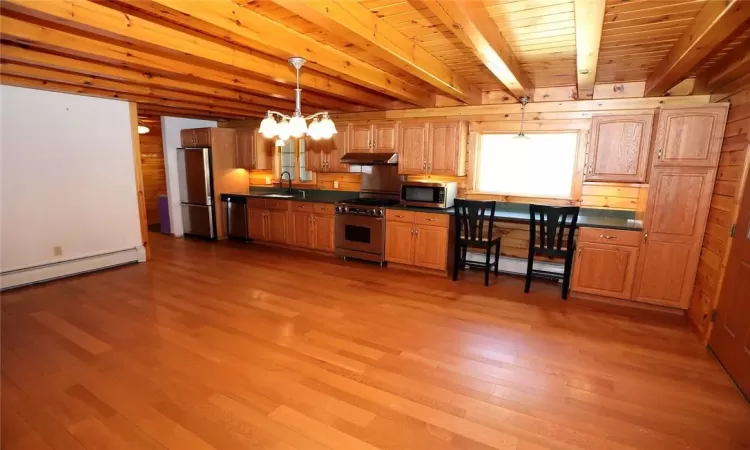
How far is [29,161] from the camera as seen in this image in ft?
12.9

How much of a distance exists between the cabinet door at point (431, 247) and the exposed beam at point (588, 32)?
7.27 ft

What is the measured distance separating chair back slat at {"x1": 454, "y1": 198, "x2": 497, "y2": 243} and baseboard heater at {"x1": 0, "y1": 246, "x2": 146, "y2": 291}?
4.34m

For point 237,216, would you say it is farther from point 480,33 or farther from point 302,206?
point 480,33

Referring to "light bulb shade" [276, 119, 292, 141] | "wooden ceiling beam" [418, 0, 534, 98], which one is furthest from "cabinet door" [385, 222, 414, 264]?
"light bulb shade" [276, 119, 292, 141]

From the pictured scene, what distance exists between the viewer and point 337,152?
5453 mm

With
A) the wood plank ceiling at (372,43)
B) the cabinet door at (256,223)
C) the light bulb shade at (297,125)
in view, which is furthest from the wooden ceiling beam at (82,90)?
the light bulb shade at (297,125)

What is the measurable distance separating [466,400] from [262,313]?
2027 mm

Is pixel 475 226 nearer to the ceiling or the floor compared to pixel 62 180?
nearer to the floor

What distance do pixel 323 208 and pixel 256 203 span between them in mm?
1350

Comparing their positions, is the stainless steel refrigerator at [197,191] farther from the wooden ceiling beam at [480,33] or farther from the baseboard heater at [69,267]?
the wooden ceiling beam at [480,33]

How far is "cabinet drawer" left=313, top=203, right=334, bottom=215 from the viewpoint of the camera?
529cm

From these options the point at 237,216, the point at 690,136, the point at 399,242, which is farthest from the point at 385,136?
the point at 690,136

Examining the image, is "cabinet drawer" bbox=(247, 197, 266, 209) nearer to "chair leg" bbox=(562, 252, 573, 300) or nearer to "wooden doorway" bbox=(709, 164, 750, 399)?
"chair leg" bbox=(562, 252, 573, 300)

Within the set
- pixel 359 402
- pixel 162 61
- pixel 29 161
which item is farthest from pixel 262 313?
pixel 29 161
